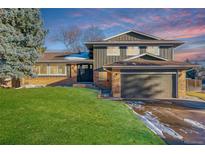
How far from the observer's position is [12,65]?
11.1 meters

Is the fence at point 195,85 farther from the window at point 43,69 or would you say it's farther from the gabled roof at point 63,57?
the window at point 43,69

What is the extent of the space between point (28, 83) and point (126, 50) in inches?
277

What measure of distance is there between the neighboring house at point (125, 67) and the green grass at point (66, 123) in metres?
4.14

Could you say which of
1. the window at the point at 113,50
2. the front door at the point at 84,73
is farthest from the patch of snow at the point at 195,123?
the front door at the point at 84,73

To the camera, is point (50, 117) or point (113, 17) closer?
point (50, 117)

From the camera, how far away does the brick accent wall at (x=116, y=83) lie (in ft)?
41.3

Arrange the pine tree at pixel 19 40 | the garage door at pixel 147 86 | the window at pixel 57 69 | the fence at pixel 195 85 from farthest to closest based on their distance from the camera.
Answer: the window at pixel 57 69, the fence at pixel 195 85, the garage door at pixel 147 86, the pine tree at pixel 19 40

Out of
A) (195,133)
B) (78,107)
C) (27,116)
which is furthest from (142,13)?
(27,116)

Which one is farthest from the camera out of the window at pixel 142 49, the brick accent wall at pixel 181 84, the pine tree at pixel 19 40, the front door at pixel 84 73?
the front door at pixel 84 73

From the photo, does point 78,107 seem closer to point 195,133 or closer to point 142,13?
point 195,133

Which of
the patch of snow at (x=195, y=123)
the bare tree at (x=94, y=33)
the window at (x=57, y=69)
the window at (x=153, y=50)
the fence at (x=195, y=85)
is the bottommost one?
the patch of snow at (x=195, y=123)

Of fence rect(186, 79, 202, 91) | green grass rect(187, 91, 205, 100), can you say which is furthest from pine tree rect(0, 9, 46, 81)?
fence rect(186, 79, 202, 91)

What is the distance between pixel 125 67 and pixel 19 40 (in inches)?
225

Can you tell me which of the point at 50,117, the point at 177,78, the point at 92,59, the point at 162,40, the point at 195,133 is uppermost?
the point at 162,40
